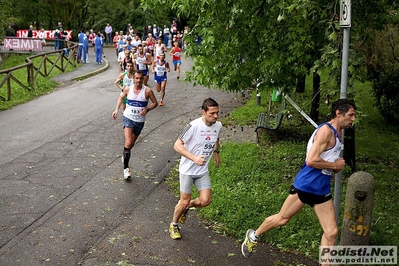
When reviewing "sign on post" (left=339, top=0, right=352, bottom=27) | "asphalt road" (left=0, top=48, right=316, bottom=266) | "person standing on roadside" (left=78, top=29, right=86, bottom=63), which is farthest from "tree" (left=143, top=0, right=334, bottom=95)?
"person standing on roadside" (left=78, top=29, right=86, bottom=63)

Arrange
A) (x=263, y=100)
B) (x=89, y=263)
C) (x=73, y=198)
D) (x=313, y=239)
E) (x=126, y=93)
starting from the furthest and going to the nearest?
(x=263, y=100) → (x=126, y=93) → (x=73, y=198) → (x=313, y=239) → (x=89, y=263)

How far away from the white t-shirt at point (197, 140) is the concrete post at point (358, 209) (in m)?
1.75

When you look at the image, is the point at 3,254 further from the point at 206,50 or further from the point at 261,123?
the point at 261,123

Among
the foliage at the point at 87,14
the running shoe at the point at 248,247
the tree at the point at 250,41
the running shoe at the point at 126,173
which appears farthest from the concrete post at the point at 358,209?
the foliage at the point at 87,14

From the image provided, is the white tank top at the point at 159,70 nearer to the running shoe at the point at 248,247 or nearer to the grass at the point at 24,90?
the grass at the point at 24,90

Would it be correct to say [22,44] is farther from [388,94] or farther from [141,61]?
[388,94]

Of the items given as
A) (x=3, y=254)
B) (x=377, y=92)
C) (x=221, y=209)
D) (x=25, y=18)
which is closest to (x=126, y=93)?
(x=221, y=209)

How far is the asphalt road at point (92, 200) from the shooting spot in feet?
20.3

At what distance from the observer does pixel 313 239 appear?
21.2 ft

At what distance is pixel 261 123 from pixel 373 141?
2.97 metres

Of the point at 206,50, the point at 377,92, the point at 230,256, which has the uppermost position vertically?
the point at 206,50

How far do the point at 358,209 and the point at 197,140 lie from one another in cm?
207

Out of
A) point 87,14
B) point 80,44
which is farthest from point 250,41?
point 87,14

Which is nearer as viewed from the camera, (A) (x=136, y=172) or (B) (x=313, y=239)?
(B) (x=313, y=239)
